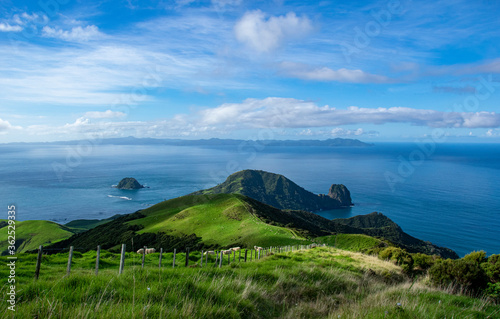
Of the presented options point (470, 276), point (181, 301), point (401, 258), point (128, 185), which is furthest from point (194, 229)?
point (128, 185)

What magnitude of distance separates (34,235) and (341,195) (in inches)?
6395

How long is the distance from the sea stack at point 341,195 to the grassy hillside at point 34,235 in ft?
498

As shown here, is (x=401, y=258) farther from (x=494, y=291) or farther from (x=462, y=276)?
(x=494, y=291)

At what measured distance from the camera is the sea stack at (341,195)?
18512cm

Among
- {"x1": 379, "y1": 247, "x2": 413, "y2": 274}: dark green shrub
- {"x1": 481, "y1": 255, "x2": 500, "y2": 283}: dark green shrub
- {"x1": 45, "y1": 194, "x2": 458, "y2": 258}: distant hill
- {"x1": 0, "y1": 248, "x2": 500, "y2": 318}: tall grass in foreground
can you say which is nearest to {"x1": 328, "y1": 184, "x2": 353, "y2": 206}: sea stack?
{"x1": 45, "y1": 194, "x2": 458, "y2": 258}: distant hill

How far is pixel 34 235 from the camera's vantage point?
82312 mm

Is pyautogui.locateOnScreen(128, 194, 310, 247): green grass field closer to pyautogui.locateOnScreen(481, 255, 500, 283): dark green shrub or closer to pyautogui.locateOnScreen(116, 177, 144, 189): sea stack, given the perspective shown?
pyautogui.locateOnScreen(481, 255, 500, 283): dark green shrub

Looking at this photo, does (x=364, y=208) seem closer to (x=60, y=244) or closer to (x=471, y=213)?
(x=471, y=213)

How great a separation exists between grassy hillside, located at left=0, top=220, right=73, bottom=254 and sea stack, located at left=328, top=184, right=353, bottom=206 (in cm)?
15178

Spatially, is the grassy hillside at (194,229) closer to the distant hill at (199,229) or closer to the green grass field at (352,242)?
the distant hill at (199,229)

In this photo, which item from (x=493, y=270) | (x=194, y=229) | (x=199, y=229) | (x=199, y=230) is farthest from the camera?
(x=194, y=229)

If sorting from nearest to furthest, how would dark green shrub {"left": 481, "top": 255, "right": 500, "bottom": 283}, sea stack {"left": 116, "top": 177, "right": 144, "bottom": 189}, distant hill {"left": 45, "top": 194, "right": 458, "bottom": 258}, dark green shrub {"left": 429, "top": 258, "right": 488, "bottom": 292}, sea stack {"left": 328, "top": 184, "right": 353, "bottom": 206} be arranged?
1. dark green shrub {"left": 429, "top": 258, "right": 488, "bottom": 292}
2. dark green shrub {"left": 481, "top": 255, "right": 500, "bottom": 283}
3. distant hill {"left": 45, "top": 194, "right": 458, "bottom": 258}
4. sea stack {"left": 328, "top": 184, "right": 353, "bottom": 206}
5. sea stack {"left": 116, "top": 177, "right": 144, "bottom": 189}

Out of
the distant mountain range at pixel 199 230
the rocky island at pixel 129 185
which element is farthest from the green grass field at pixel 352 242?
the rocky island at pixel 129 185

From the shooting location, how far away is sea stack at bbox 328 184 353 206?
185125 mm
